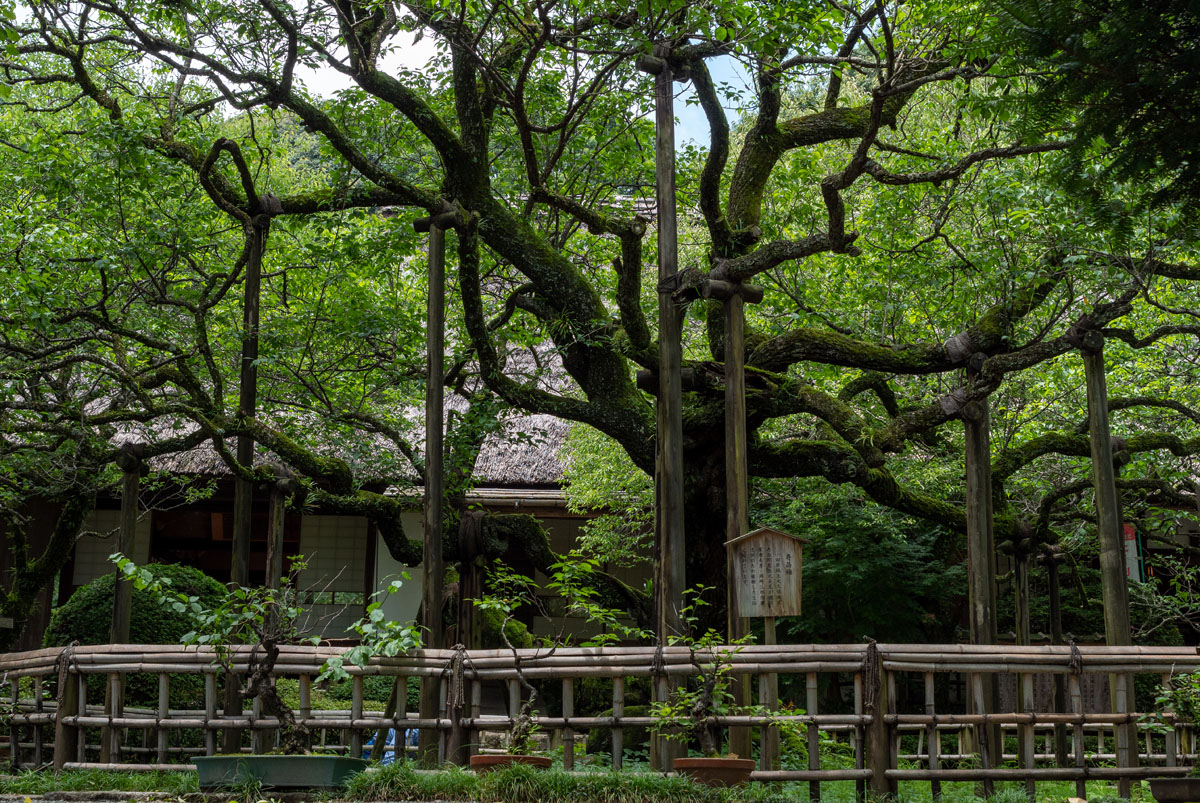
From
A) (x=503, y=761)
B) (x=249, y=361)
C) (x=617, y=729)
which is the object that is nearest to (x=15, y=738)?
(x=249, y=361)

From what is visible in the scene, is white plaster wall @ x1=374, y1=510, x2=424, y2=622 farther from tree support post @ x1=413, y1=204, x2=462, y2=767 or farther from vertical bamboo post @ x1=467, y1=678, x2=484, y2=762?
vertical bamboo post @ x1=467, y1=678, x2=484, y2=762

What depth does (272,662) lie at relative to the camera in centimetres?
566

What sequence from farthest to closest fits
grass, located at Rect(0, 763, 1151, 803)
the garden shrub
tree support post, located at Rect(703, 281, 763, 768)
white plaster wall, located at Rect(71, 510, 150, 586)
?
white plaster wall, located at Rect(71, 510, 150, 586)
the garden shrub
tree support post, located at Rect(703, 281, 763, 768)
grass, located at Rect(0, 763, 1151, 803)

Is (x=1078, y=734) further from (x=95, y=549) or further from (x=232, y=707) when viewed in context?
(x=95, y=549)

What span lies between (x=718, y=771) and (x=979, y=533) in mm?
2897

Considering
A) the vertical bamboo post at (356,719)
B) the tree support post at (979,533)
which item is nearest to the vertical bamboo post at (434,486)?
the vertical bamboo post at (356,719)

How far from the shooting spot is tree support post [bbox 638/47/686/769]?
644 cm

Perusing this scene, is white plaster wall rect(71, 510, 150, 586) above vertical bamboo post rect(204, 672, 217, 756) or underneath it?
above

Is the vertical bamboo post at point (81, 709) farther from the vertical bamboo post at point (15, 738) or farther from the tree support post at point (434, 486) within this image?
the tree support post at point (434, 486)

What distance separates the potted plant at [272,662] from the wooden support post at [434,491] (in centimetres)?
90

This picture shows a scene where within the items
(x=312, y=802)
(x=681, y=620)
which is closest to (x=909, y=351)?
(x=681, y=620)

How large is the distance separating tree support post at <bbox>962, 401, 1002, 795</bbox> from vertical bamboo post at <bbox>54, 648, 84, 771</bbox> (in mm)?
5786

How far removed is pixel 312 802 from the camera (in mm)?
5246

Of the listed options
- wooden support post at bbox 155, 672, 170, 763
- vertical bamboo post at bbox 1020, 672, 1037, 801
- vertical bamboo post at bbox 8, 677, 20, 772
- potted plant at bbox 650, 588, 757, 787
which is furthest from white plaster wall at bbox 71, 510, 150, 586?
vertical bamboo post at bbox 1020, 672, 1037, 801
